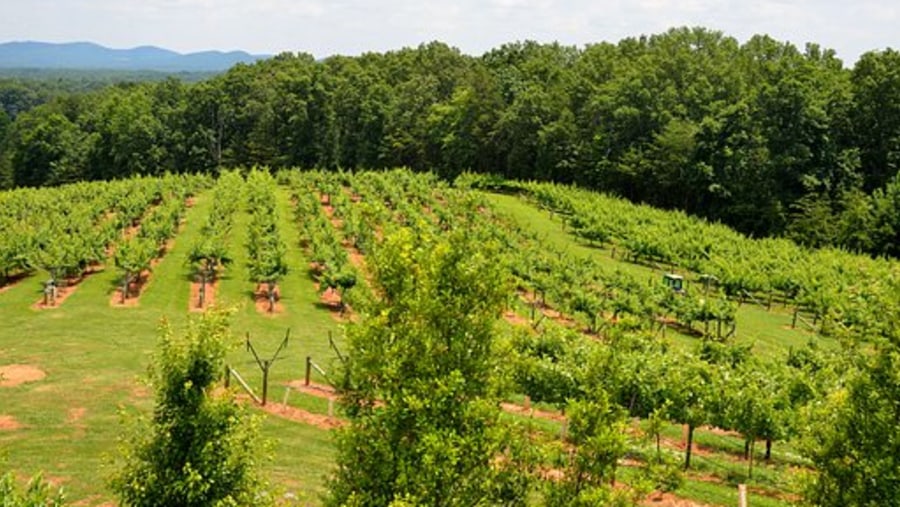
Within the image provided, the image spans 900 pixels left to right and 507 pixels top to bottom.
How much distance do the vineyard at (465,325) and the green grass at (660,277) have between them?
29cm

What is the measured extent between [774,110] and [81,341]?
65.3 m

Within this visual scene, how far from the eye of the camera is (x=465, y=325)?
1258 centimetres

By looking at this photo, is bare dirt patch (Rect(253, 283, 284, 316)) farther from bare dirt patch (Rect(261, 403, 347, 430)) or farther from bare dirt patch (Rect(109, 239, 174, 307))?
bare dirt patch (Rect(261, 403, 347, 430))

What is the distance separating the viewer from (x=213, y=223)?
5253 centimetres

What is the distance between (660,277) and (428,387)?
4467 cm

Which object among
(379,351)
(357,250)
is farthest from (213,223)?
(379,351)

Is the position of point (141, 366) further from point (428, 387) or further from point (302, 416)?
point (428, 387)

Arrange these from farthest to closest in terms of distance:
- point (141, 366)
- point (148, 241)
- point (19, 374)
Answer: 1. point (148, 241)
2. point (141, 366)
3. point (19, 374)

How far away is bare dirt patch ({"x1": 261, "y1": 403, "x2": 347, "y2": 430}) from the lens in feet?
79.7

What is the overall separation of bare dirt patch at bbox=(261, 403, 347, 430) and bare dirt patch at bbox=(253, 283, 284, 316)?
47.1 ft

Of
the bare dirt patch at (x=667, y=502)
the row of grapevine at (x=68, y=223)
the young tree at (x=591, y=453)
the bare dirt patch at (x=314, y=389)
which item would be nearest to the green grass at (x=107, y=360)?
the bare dirt patch at (x=314, y=389)

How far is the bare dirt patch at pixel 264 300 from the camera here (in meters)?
39.6

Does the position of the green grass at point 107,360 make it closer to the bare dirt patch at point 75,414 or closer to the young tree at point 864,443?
the bare dirt patch at point 75,414

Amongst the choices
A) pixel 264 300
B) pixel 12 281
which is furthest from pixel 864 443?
pixel 12 281
